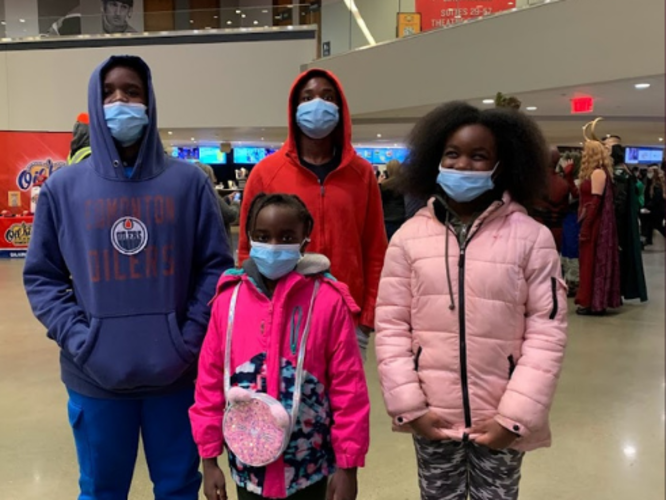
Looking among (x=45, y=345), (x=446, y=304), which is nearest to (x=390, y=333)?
(x=446, y=304)

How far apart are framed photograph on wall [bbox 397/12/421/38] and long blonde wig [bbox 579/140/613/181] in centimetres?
440

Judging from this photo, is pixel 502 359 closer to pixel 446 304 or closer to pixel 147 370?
pixel 446 304

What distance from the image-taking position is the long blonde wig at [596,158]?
6246mm

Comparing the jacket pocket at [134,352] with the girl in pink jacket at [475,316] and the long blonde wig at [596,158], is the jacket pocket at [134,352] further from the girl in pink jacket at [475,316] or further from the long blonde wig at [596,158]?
the long blonde wig at [596,158]

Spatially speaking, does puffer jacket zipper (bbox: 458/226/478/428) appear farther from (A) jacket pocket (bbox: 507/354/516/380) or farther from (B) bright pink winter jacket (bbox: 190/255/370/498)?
(B) bright pink winter jacket (bbox: 190/255/370/498)

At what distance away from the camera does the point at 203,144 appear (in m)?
20.2

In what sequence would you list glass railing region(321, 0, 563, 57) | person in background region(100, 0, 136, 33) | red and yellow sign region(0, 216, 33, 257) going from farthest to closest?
person in background region(100, 0, 136, 33)
red and yellow sign region(0, 216, 33, 257)
glass railing region(321, 0, 563, 57)

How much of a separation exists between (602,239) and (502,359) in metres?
5.34

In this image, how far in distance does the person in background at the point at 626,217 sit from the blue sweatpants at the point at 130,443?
5775 millimetres

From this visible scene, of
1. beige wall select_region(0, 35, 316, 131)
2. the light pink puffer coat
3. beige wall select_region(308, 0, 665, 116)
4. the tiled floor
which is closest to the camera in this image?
the light pink puffer coat

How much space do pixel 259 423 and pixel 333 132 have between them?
1.15 metres

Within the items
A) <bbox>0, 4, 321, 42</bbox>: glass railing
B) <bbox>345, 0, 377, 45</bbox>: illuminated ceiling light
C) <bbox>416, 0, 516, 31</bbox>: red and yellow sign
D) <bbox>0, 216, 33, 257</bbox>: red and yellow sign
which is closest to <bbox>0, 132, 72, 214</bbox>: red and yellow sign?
<bbox>0, 216, 33, 257</bbox>: red and yellow sign

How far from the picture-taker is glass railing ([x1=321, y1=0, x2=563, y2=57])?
28.4 ft

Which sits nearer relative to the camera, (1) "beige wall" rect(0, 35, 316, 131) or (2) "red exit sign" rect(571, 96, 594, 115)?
(2) "red exit sign" rect(571, 96, 594, 115)
